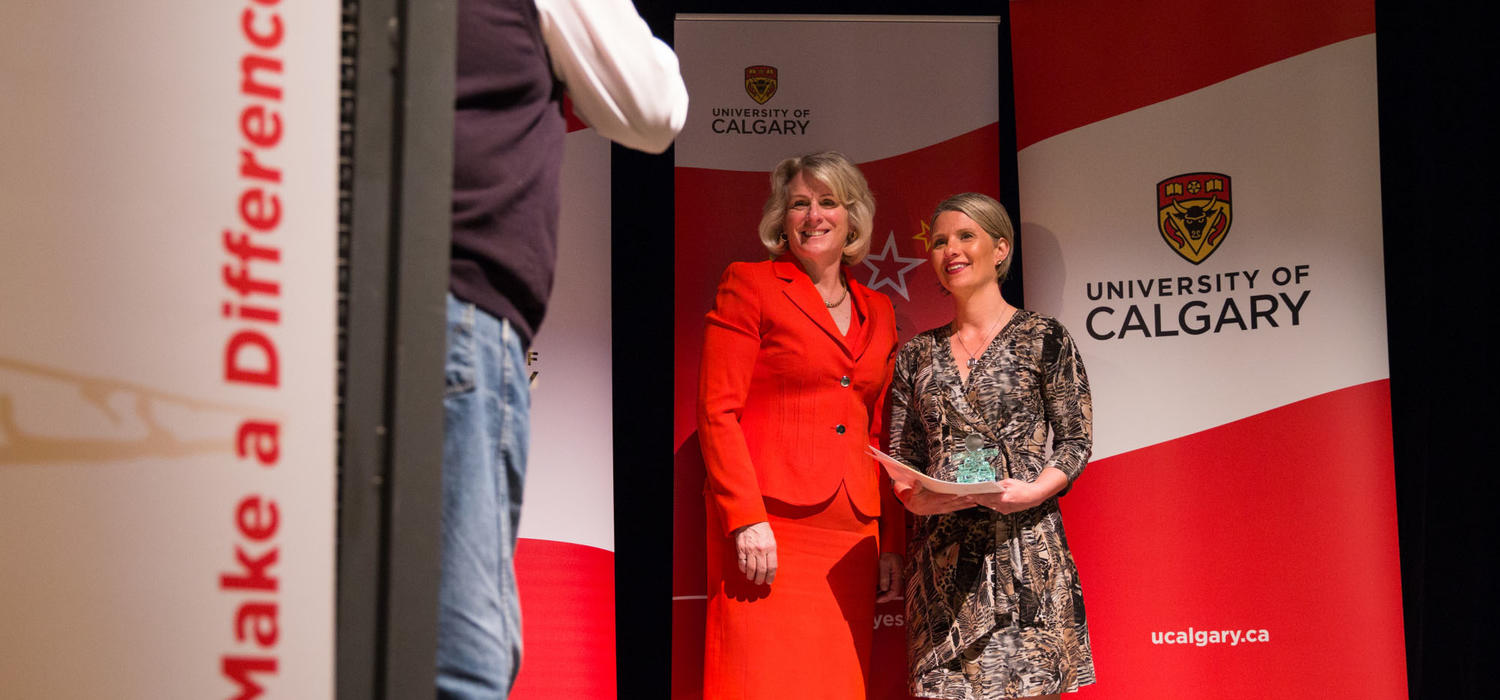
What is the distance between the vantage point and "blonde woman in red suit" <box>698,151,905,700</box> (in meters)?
3.60

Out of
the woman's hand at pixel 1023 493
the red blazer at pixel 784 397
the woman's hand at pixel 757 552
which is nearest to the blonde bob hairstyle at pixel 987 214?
the red blazer at pixel 784 397

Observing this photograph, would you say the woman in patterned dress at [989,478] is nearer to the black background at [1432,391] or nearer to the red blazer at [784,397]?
the red blazer at [784,397]

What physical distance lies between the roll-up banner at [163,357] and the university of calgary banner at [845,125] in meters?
3.19

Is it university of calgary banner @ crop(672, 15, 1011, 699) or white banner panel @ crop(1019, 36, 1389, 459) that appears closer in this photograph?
white banner panel @ crop(1019, 36, 1389, 459)

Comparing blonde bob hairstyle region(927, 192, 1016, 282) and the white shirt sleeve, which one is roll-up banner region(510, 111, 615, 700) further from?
the white shirt sleeve

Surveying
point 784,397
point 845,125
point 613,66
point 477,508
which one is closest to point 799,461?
point 784,397

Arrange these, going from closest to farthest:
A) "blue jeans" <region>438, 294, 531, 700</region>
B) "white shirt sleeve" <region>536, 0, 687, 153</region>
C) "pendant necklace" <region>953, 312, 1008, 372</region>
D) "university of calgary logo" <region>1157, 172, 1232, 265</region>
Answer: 1. "blue jeans" <region>438, 294, 531, 700</region>
2. "white shirt sleeve" <region>536, 0, 687, 153</region>
3. "pendant necklace" <region>953, 312, 1008, 372</region>
4. "university of calgary logo" <region>1157, 172, 1232, 265</region>

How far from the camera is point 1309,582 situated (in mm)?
3881

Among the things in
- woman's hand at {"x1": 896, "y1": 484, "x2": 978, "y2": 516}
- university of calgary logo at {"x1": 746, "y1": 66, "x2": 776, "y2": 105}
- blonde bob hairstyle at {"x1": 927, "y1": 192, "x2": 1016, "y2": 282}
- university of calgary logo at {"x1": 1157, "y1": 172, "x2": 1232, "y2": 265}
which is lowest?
woman's hand at {"x1": 896, "y1": 484, "x2": 978, "y2": 516}

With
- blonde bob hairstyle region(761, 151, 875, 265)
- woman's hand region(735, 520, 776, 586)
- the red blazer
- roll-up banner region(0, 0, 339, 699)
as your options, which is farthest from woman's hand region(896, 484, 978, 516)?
roll-up banner region(0, 0, 339, 699)

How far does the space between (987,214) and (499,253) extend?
2697 mm

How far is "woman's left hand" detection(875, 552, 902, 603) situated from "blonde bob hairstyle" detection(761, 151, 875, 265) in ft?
3.10

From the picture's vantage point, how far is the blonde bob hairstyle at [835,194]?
12.7 ft

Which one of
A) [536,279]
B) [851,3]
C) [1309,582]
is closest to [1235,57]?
[851,3]
